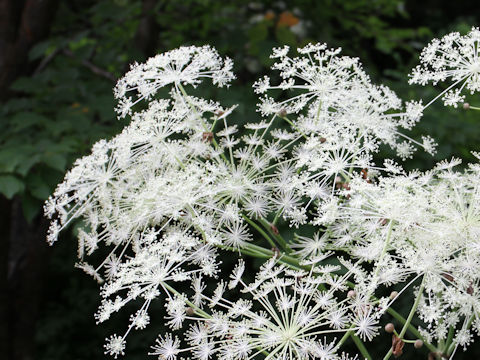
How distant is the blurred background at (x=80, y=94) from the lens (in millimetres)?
2105

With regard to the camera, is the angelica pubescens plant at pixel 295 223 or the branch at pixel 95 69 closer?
the angelica pubescens plant at pixel 295 223

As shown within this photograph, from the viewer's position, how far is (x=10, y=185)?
5.95ft

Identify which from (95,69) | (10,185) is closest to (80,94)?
(95,69)

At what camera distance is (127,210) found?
1125mm

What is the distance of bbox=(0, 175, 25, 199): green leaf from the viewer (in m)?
1.80

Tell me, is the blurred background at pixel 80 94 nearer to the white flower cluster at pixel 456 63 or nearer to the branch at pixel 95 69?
the branch at pixel 95 69

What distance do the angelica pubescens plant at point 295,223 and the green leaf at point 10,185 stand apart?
0.66 meters

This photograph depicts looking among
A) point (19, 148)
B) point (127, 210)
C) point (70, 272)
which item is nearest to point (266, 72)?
point (19, 148)

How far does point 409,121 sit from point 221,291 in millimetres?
605

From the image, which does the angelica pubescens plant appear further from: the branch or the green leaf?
the branch

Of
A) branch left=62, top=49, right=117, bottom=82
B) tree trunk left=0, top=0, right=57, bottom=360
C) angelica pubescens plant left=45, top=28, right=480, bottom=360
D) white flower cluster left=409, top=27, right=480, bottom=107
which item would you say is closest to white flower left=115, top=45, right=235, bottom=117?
angelica pubescens plant left=45, top=28, right=480, bottom=360

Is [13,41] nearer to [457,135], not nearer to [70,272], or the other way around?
[70,272]

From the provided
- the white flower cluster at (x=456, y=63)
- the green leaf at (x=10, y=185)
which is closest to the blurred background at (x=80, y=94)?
the green leaf at (x=10, y=185)

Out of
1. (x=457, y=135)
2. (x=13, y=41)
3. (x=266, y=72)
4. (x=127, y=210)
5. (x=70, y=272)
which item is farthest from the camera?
(x=70, y=272)
